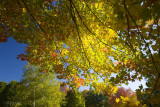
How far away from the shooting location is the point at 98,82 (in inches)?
140

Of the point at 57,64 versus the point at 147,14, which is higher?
the point at 57,64

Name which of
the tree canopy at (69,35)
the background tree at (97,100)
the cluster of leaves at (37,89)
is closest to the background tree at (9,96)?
the cluster of leaves at (37,89)

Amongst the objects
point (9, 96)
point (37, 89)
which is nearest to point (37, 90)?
point (37, 89)

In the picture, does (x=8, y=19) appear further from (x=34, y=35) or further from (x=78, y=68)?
(x=78, y=68)

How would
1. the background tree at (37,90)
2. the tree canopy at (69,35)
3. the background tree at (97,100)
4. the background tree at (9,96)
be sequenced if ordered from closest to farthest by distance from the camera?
the tree canopy at (69,35) < the background tree at (37,90) < the background tree at (9,96) < the background tree at (97,100)

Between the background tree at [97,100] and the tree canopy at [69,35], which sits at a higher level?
the tree canopy at [69,35]

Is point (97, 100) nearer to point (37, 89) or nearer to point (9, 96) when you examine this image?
point (37, 89)

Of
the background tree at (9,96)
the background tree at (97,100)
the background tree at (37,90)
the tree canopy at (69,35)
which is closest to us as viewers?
the tree canopy at (69,35)

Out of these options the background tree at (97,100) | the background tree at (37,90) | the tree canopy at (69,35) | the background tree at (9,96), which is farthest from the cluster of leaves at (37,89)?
the background tree at (97,100)

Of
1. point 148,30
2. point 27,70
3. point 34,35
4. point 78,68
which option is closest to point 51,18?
point 34,35

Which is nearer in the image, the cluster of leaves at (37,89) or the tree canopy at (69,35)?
the tree canopy at (69,35)

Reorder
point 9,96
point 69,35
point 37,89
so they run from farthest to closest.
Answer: point 9,96 < point 37,89 < point 69,35

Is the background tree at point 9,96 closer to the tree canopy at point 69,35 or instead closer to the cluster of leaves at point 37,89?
the cluster of leaves at point 37,89

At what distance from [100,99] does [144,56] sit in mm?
20298
